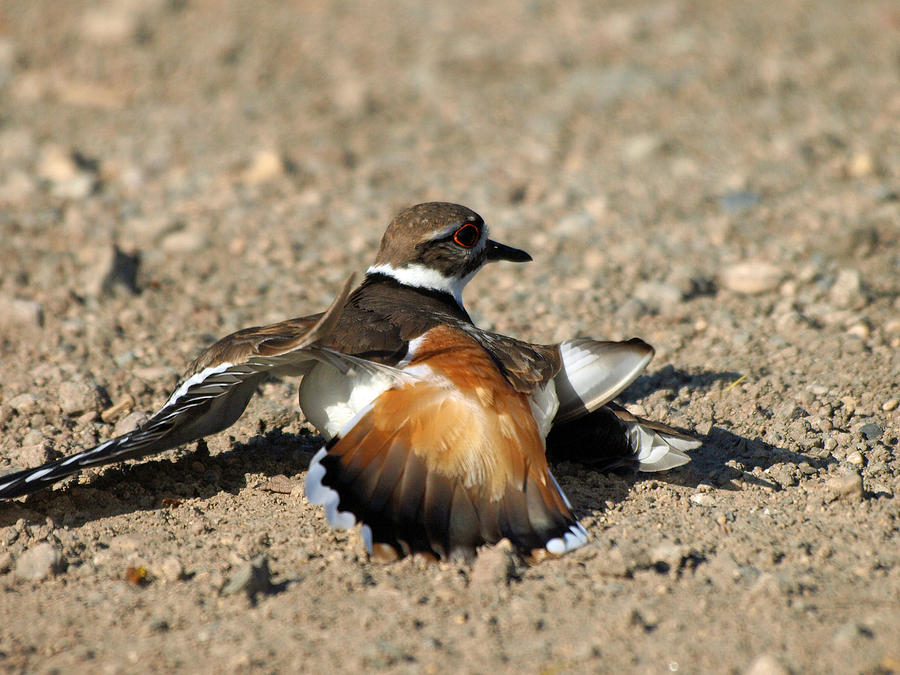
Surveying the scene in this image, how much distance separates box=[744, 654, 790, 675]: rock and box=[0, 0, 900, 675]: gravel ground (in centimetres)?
2

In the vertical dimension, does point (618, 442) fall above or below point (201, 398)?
below

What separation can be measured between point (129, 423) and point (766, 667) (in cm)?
305

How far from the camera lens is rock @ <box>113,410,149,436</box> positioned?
15.1ft

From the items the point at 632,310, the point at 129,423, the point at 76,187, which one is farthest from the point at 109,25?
the point at 632,310

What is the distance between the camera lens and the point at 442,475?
3.43m

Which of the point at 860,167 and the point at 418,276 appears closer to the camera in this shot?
the point at 418,276

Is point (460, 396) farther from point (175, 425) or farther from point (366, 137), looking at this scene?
point (366, 137)

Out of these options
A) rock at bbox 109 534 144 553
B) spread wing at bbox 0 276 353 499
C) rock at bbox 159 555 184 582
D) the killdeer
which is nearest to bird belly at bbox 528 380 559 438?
the killdeer

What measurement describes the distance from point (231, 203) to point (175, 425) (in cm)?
368

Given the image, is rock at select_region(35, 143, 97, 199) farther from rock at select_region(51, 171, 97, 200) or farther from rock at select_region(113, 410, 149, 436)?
rock at select_region(113, 410, 149, 436)

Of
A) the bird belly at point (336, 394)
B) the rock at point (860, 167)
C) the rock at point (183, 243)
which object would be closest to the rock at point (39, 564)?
the bird belly at point (336, 394)

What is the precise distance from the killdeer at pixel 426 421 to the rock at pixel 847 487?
1.86 ft

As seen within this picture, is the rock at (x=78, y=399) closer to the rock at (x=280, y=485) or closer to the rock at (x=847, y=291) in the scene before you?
the rock at (x=280, y=485)

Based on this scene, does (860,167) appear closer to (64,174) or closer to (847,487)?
(847,487)
